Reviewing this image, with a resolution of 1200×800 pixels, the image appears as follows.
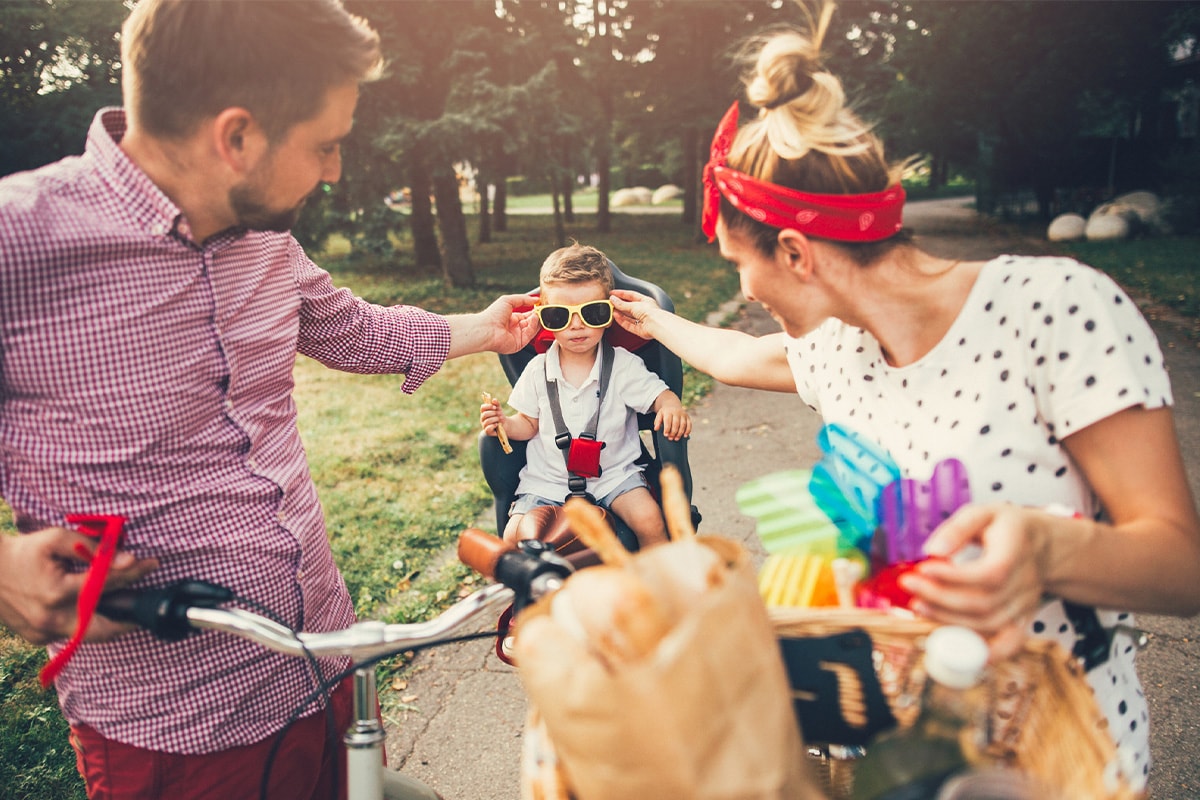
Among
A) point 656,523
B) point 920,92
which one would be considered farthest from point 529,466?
point 920,92

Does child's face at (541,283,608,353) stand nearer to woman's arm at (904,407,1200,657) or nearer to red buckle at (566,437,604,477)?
red buckle at (566,437,604,477)

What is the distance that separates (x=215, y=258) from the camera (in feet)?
5.27

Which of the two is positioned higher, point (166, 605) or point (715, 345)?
point (715, 345)

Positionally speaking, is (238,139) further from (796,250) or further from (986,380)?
(986,380)

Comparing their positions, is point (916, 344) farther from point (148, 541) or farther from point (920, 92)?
point (920, 92)

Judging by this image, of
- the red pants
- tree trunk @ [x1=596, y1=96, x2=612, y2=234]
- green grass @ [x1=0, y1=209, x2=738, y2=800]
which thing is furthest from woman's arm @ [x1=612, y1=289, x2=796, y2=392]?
tree trunk @ [x1=596, y1=96, x2=612, y2=234]

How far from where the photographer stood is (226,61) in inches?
55.5

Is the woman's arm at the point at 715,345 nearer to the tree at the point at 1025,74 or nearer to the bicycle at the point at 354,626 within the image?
the bicycle at the point at 354,626

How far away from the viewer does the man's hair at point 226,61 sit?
1.40 metres

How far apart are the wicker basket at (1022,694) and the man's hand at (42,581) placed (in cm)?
118

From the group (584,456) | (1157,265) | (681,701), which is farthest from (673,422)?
(1157,265)

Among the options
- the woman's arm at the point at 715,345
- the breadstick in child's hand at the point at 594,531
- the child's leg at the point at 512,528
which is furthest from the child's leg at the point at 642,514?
the breadstick in child's hand at the point at 594,531

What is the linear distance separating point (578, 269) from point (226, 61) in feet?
4.95

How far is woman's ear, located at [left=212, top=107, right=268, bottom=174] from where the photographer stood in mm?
1433
